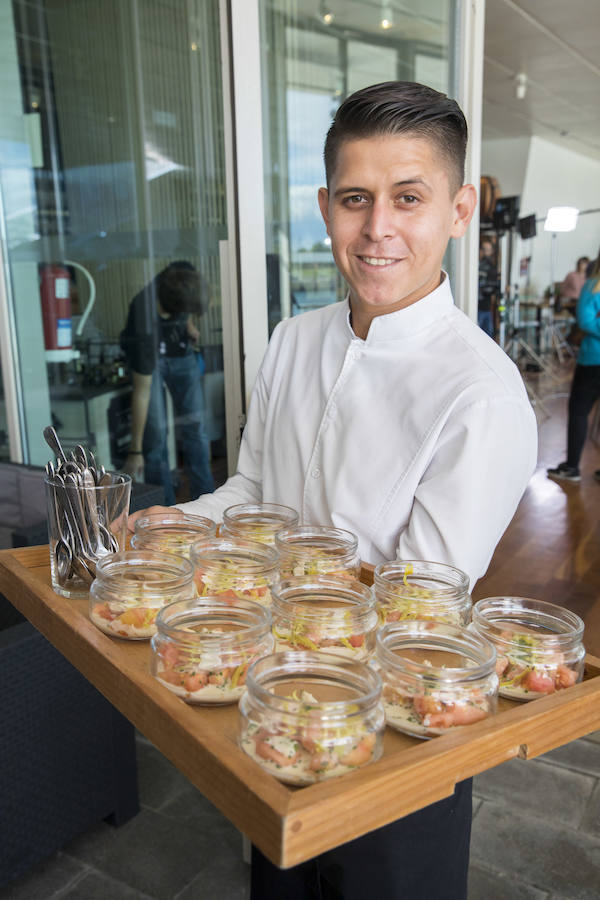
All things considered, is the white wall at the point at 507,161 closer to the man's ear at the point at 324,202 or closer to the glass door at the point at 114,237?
the glass door at the point at 114,237

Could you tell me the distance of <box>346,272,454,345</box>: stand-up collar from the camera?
1241mm

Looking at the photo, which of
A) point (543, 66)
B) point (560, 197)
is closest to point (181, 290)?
point (543, 66)

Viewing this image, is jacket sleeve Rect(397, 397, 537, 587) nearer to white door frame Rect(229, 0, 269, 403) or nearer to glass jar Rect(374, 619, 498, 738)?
glass jar Rect(374, 619, 498, 738)

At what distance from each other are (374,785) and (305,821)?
0.23 ft

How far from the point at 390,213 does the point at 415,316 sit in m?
0.19

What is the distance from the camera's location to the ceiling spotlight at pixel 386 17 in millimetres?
2787

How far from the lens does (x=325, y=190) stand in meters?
1.28

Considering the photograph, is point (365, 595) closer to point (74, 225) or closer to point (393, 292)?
point (393, 292)

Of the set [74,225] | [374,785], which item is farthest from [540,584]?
[374,785]

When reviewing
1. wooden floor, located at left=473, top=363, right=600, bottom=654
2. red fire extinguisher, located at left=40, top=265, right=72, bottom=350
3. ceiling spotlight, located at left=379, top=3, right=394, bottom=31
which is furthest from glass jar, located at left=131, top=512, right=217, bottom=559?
red fire extinguisher, located at left=40, top=265, right=72, bottom=350

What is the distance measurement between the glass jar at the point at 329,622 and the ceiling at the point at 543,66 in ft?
21.1

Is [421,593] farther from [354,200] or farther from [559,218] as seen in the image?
[559,218]

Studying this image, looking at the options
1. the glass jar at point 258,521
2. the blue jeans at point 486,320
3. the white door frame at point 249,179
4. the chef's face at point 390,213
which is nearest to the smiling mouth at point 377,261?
the chef's face at point 390,213

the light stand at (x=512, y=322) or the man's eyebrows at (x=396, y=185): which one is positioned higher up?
the man's eyebrows at (x=396, y=185)
